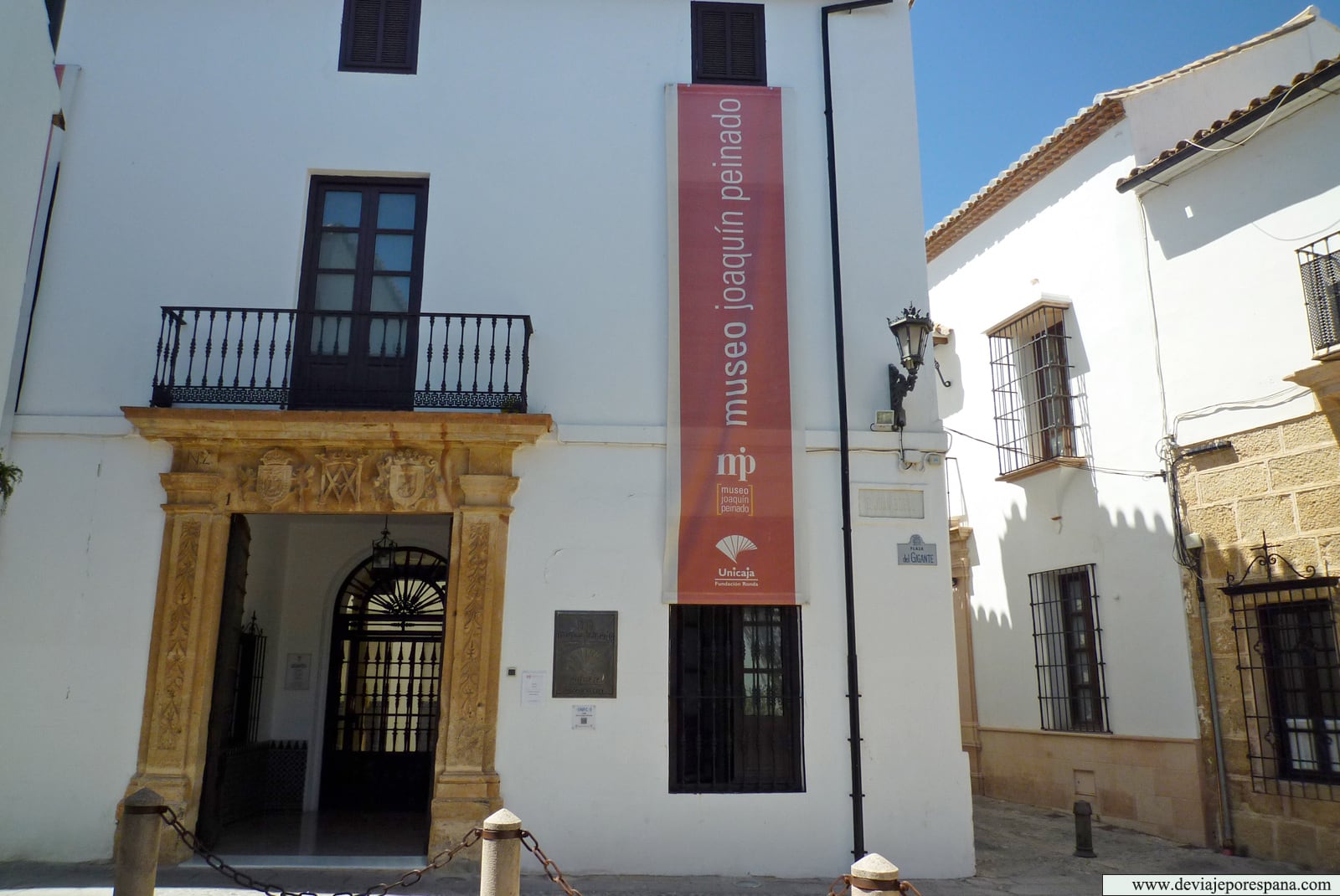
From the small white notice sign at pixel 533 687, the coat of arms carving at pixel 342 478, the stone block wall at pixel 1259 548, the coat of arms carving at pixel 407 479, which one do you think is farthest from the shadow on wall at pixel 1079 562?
the coat of arms carving at pixel 342 478

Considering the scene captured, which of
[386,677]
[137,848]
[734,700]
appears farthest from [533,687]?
[386,677]

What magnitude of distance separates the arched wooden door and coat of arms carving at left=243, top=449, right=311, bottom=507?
2.72m

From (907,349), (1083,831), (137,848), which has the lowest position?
(1083,831)

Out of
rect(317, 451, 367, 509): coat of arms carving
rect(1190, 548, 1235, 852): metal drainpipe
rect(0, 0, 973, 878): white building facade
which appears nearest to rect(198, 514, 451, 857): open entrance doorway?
rect(0, 0, 973, 878): white building facade

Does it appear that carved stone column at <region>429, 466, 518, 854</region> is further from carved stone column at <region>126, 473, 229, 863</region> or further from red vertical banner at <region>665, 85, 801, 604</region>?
carved stone column at <region>126, 473, 229, 863</region>

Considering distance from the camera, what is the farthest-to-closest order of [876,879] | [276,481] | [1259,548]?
[1259,548], [276,481], [876,879]

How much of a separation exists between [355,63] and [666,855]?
687 cm

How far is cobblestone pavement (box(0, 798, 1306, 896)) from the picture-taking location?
672 cm

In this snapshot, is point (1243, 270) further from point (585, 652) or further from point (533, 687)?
point (533, 687)

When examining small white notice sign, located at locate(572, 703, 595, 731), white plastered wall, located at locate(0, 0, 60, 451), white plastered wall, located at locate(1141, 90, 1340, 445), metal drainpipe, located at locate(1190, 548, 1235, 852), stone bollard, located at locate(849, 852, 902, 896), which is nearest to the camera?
stone bollard, located at locate(849, 852, 902, 896)

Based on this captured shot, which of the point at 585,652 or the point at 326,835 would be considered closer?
the point at 585,652

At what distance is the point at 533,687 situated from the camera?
296 inches

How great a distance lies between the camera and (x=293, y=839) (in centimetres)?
829

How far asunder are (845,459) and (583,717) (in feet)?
9.12
